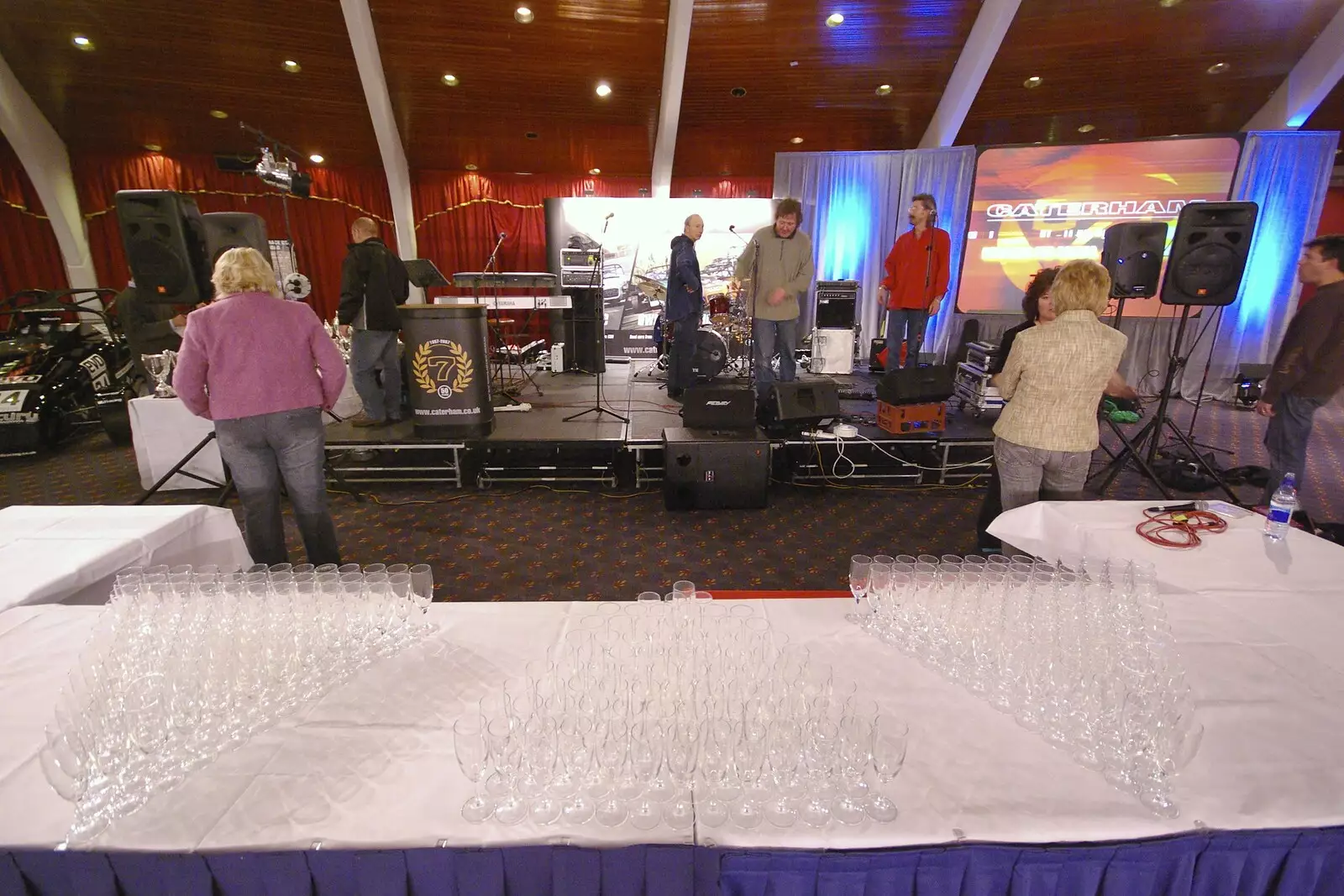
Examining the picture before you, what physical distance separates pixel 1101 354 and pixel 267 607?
9.43ft

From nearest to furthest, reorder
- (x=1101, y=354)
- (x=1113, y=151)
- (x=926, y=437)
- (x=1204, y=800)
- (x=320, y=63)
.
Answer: (x=1204, y=800) < (x=1101, y=354) < (x=926, y=437) < (x=320, y=63) < (x=1113, y=151)

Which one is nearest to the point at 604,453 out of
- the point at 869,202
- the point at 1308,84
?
the point at 869,202

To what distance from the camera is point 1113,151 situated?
7715mm

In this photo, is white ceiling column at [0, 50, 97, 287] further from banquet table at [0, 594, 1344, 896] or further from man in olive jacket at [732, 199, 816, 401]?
banquet table at [0, 594, 1344, 896]

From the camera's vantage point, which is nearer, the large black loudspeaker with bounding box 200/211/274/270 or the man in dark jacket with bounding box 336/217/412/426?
the large black loudspeaker with bounding box 200/211/274/270

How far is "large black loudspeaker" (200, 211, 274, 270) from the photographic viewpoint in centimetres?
→ 394

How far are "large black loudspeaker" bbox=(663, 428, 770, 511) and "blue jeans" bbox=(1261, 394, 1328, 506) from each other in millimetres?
2854

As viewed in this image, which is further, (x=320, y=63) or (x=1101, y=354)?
(x=320, y=63)

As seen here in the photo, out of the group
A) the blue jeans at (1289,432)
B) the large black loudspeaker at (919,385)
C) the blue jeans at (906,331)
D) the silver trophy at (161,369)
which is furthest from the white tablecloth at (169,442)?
the blue jeans at (1289,432)

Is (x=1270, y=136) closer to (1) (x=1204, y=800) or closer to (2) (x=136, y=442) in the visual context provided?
(1) (x=1204, y=800)

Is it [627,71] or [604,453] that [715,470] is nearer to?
[604,453]

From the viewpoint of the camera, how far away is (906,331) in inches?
235

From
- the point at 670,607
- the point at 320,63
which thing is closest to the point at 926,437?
the point at 670,607

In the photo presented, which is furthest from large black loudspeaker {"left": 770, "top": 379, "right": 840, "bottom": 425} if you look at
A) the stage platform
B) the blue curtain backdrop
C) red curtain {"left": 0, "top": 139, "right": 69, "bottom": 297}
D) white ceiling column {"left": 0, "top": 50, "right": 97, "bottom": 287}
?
red curtain {"left": 0, "top": 139, "right": 69, "bottom": 297}
